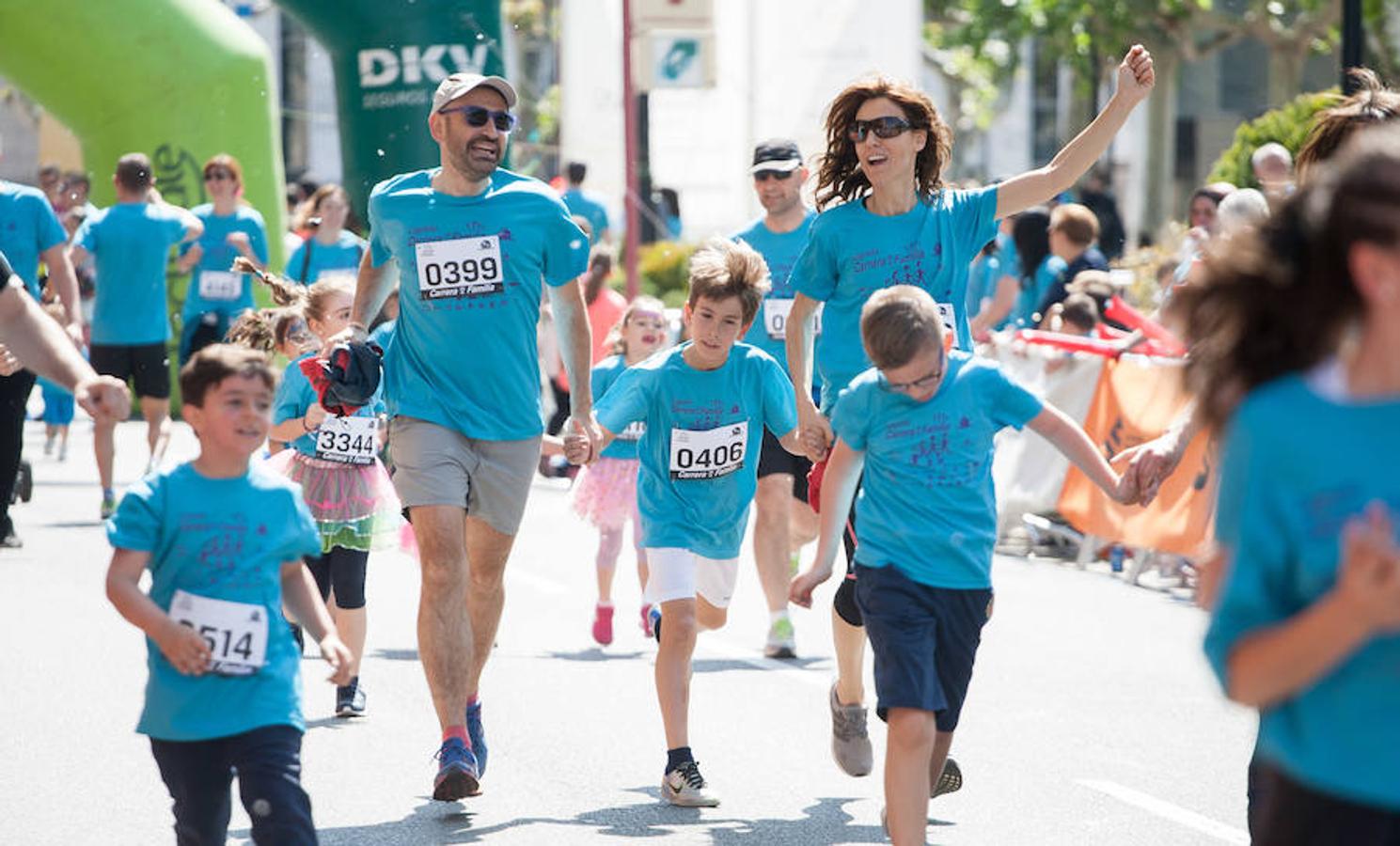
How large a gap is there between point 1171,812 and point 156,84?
14.7 m

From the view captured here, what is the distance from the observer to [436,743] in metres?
7.88

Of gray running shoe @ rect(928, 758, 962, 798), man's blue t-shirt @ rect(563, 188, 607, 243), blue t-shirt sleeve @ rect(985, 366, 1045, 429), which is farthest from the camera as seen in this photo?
man's blue t-shirt @ rect(563, 188, 607, 243)

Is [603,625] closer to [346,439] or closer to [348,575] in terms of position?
[348,575]

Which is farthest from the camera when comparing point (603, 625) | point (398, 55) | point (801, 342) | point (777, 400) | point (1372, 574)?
point (398, 55)

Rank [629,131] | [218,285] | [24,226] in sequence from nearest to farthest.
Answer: [24,226] → [218,285] → [629,131]

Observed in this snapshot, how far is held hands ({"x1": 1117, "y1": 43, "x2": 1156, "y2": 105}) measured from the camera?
22.0 ft

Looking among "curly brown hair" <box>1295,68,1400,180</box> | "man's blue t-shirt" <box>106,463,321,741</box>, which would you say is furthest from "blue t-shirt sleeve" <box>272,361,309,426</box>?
"curly brown hair" <box>1295,68,1400,180</box>

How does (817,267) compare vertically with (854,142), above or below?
below

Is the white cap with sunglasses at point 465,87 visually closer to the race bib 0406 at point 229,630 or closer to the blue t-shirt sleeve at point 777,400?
the blue t-shirt sleeve at point 777,400

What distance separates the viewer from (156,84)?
19.9m

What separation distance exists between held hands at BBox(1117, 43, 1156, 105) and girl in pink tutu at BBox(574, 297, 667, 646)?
3.53 metres

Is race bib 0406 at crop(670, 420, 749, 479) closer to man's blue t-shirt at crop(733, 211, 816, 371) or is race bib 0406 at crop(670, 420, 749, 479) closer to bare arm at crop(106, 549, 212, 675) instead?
man's blue t-shirt at crop(733, 211, 816, 371)

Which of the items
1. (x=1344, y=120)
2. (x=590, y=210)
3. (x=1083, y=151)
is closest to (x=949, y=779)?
(x=1083, y=151)

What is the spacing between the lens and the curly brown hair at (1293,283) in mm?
3074
